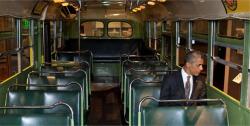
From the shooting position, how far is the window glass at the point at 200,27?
5094 millimetres

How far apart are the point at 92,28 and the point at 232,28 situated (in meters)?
7.96

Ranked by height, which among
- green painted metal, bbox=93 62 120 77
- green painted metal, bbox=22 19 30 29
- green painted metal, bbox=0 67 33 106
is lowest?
green painted metal, bbox=93 62 120 77

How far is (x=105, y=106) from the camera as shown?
7.77 meters

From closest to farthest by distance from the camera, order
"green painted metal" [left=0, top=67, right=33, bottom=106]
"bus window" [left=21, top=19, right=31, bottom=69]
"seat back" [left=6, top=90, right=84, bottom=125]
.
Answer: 1. "seat back" [left=6, top=90, right=84, bottom=125]
2. "green painted metal" [left=0, top=67, right=33, bottom=106]
3. "bus window" [left=21, top=19, right=31, bottom=69]

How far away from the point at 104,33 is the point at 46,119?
342 inches

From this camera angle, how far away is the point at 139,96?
14.7ft

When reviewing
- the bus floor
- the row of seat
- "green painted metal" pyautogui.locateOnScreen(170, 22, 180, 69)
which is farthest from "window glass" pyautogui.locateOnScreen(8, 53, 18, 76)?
"green painted metal" pyautogui.locateOnScreen(170, 22, 180, 69)

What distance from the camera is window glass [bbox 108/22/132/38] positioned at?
11.6 meters

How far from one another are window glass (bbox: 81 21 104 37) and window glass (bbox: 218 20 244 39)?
740 centimetres

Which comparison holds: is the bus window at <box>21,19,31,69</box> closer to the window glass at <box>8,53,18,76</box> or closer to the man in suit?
the window glass at <box>8,53,18,76</box>

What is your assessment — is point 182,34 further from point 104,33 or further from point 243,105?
point 104,33

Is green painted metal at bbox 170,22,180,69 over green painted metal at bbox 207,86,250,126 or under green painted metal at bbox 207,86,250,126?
over

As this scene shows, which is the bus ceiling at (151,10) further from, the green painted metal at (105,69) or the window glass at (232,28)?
the green painted metal at (105,69)

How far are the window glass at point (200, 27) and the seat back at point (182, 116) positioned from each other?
1.90m
